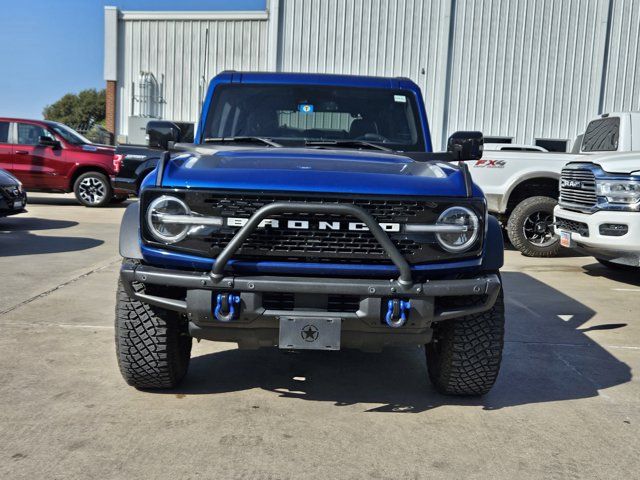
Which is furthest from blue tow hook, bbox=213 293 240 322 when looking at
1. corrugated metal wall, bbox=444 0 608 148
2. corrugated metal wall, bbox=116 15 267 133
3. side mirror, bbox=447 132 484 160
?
corrugated metal wall, bbox=116 15 267 133

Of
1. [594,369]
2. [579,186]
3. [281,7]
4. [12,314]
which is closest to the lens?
[594,369]

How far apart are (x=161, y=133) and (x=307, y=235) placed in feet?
6.08

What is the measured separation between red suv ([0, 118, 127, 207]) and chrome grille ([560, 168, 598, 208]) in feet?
30.2

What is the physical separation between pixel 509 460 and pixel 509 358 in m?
1.69

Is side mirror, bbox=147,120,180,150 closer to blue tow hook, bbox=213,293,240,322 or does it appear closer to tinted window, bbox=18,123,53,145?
blue tow hook, bbox=213,293,240,322

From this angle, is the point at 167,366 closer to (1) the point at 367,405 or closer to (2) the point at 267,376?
(2) the point at 267,376

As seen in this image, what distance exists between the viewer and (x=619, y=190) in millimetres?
7066

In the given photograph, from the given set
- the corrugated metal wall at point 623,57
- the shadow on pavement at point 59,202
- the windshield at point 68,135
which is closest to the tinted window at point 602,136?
the shadow on pavement at point 59,202

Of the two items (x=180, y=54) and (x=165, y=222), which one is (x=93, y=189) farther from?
(x=165, y=222)

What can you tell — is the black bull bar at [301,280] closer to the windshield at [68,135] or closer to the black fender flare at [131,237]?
the black fender flare at [131,237]

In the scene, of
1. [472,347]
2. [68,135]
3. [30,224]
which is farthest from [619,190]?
[68,135]

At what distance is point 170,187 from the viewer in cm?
315

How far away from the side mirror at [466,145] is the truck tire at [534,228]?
5209mm

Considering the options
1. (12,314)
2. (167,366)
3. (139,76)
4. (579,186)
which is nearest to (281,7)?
(139,76)
